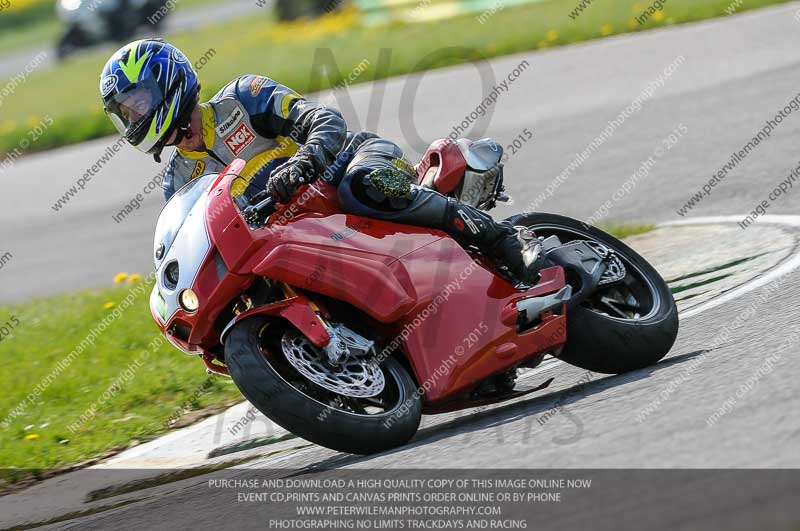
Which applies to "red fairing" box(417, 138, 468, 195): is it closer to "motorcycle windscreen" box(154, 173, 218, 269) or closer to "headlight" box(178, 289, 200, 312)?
"motorcycle windscreen" box(154, 173, 218, 269)

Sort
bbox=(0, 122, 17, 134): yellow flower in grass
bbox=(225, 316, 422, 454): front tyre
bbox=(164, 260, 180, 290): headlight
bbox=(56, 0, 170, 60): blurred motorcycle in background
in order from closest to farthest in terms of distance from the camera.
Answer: bbox=(225, 316, 422, 454): front tyre
bbox=(164, 260, 180, 290): headlight
bbox=(0, 122, 17, 134): yellow flower in grass
bbox=(56, 0, 170, 60): blurred motorcycle in background

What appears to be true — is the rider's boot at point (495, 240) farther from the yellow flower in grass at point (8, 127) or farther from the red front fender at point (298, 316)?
the yellow flower in grass at point (8, 127)

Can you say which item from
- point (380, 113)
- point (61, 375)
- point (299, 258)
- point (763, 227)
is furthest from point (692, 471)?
point (380, 113)

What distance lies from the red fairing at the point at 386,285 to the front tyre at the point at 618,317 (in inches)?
5.8

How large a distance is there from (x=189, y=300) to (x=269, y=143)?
1087mm

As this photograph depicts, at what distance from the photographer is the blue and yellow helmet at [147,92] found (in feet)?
18.2

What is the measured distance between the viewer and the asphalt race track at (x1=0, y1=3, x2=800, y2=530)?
426 cm

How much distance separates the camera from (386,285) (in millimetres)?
5273

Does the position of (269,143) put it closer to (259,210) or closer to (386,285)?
(259,210)

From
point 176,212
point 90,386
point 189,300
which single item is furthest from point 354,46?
point 189,300

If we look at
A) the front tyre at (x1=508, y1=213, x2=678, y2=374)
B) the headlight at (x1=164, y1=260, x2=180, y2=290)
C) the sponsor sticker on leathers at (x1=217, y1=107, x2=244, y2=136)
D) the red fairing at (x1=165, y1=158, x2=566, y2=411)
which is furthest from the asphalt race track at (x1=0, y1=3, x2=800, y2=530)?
the sponsor sticker on leathers at (x1=217, y1=107, x2=244, y2=136)

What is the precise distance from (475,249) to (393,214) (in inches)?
20.0

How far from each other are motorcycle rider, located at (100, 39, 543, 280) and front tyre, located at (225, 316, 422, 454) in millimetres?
659

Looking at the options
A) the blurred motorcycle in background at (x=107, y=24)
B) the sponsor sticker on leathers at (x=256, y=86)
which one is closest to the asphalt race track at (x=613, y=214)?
the sponsor sticker on leathers at (x=256, y=86)
